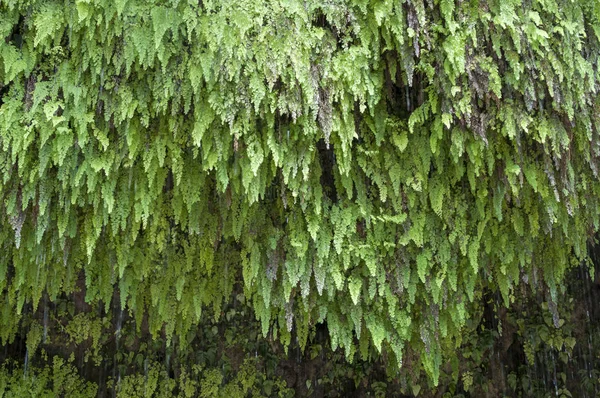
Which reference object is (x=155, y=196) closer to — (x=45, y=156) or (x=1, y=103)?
(x=45, y=156)

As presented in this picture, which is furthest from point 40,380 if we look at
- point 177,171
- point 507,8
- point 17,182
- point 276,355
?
point 507,8

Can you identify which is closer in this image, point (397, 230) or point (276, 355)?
point (397, 230)

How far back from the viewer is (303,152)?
4.37m

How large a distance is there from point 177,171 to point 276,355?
13.3 ft

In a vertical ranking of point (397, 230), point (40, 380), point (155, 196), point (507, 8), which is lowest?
point (40, 380)

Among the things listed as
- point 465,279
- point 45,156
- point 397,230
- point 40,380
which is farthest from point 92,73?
point 40,380

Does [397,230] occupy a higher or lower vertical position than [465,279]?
higher

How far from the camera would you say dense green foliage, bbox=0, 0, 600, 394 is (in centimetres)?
415

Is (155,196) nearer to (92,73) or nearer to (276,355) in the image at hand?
(92,73)

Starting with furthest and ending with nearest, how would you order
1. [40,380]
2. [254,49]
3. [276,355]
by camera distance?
[276,355] → [40,380] → [254,49]

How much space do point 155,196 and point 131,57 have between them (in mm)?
986

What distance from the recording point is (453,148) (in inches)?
178

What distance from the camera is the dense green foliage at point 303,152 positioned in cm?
415

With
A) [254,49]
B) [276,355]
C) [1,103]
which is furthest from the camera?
[276,355]
